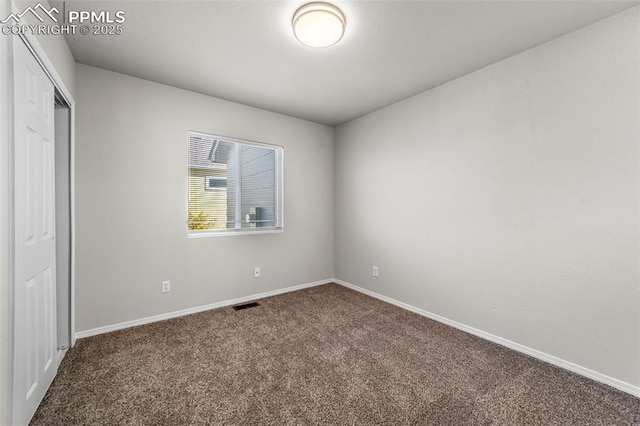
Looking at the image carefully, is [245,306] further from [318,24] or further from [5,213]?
[318,24]

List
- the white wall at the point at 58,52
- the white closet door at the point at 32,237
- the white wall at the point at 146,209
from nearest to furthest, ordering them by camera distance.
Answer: the white closet door at the point at 32,237
the white wall at the point at 58,52
the white wall at the point at 146,209

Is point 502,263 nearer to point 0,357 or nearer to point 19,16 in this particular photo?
point 0,357

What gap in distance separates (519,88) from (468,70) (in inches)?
20.2

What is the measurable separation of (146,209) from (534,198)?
368 centimetres

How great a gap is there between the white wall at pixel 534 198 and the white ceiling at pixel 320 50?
29 centimetres

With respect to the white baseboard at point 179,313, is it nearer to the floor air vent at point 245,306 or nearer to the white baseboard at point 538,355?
the floor air vent at point 245,306

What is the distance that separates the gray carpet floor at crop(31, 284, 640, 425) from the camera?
5.26 ft

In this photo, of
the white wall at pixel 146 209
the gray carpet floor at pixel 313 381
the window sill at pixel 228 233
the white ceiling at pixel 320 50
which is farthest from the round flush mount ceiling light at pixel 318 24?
the gray carpet floor at pixel 313 381

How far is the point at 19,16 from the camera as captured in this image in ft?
4.36

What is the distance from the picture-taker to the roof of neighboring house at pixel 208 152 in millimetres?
3174

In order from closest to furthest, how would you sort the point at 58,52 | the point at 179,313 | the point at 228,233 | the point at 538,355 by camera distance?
the point at 58,52 → the point at 538,355 → the point at 179,313 → the point at 228,233

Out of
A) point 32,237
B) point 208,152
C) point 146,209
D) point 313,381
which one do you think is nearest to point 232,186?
point 208,152

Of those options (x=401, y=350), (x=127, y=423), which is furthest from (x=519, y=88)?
(x=127, y=423)

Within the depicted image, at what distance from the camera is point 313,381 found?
6.28ft
